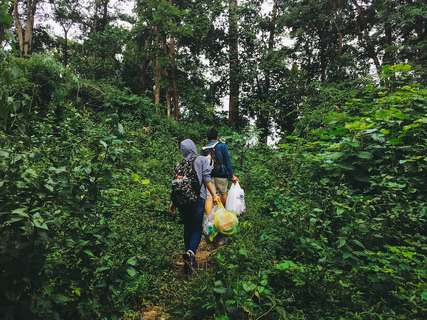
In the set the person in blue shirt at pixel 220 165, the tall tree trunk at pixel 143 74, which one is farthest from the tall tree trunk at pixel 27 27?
the person in blue shirt at pixel 220 165

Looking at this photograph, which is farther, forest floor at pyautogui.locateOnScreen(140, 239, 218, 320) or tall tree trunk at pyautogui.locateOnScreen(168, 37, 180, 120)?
tall tree trunk at pyautogui.locateOnScreen(168, 37, 180, 120)

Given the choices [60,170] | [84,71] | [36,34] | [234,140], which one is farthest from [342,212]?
[36,34]

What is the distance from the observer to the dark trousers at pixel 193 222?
4.98m

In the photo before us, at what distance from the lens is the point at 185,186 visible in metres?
4.84

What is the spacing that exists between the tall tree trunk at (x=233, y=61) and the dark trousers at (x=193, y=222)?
14666mm

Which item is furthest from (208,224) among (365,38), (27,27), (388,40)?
(27,27)

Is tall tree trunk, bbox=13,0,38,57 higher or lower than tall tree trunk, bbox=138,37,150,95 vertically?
higher

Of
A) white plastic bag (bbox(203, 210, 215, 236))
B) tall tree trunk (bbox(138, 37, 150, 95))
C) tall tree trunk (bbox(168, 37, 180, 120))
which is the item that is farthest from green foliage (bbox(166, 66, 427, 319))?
tall tree trunk (bbox(138, 37, 150, 95))

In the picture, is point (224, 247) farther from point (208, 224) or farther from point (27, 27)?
point (27, 27)

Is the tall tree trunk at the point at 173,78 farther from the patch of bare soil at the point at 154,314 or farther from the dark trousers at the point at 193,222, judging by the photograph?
the patch of bare soil at the point at 154,314

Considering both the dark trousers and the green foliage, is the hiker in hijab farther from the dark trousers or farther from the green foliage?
the green foliage

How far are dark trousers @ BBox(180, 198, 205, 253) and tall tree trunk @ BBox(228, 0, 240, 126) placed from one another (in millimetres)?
14666

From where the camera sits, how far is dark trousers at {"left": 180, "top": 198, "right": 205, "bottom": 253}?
4984 mm

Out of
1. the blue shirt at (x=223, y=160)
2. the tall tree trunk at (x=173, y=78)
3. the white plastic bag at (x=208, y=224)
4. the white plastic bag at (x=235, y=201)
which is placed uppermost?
the tall tree trunk at (x=173, y=78)
